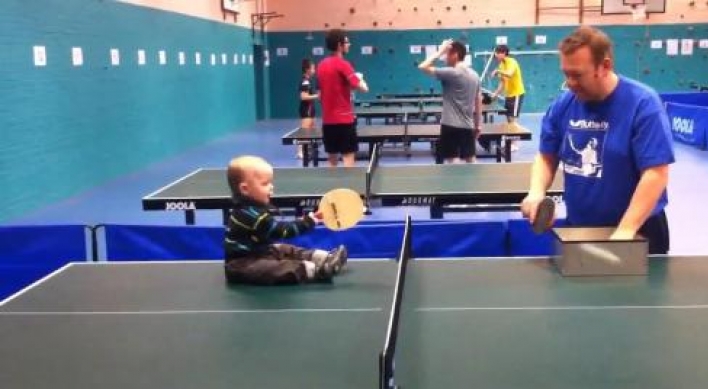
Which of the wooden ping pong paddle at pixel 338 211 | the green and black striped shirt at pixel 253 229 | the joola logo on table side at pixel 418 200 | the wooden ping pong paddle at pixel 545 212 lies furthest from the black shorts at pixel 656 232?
the joola logo on table side at pixel 418 200

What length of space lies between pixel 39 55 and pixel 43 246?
5.06 meters

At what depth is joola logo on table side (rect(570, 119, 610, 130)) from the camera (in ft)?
9.18

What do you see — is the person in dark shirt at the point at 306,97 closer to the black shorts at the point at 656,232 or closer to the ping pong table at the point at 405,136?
the ping pong table at the point at 405,136

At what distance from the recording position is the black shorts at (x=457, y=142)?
7.43 metres

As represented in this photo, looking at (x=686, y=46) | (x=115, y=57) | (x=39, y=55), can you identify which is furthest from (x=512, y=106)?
(x=686, y=46)

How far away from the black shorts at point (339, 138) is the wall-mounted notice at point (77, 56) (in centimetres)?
341

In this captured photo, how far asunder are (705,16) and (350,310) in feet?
66.2

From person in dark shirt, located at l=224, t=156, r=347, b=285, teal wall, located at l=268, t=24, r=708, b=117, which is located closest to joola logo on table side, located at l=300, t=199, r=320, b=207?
person in dark shirt, located at l=224, t=156, r=347, b=285

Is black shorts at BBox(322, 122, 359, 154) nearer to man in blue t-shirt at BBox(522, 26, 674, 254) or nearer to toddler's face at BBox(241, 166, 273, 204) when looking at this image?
man in blue t-shirt at BBox(522, 26, 674, 254)

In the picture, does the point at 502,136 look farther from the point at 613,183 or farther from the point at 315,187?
the point at 613,183

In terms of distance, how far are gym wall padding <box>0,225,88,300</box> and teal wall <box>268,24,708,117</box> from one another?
673 inches

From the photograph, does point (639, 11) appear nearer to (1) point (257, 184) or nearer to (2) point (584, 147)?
(2) point (584, 147)

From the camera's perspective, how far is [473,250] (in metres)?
3.69

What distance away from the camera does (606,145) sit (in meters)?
2.78
